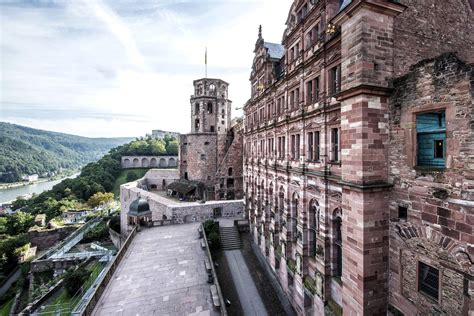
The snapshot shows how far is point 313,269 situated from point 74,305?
22.1m

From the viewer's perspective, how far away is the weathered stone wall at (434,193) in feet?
21.5

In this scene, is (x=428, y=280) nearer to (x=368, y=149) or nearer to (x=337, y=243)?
(x=368, y=149)

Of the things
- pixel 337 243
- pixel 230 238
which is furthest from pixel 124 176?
pixel 337 243

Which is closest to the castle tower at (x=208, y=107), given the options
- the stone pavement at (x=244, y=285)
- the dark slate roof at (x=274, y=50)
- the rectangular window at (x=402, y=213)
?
the dark slate roof at (x=274, y=50)

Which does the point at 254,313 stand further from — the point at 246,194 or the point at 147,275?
the point at 246,194

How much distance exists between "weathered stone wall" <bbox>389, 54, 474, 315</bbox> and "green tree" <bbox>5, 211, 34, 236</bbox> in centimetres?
6385

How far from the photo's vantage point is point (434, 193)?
7.27 meters

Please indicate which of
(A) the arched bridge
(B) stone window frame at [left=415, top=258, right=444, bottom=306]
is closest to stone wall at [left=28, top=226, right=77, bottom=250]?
(B) stone window frame at [left=415, top=258, right=444, bottom=306]

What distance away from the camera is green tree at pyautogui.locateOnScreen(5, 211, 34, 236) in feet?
154

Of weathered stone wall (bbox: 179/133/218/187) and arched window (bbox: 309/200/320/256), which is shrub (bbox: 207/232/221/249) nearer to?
arched window (bbox: 309/200/320/256)

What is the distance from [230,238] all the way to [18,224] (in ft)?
164

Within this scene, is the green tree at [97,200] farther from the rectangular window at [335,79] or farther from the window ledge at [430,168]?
the window ledge at [430,168]

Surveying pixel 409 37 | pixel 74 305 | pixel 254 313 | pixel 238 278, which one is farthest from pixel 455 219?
pixel 74 305

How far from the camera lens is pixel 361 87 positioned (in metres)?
8.16
